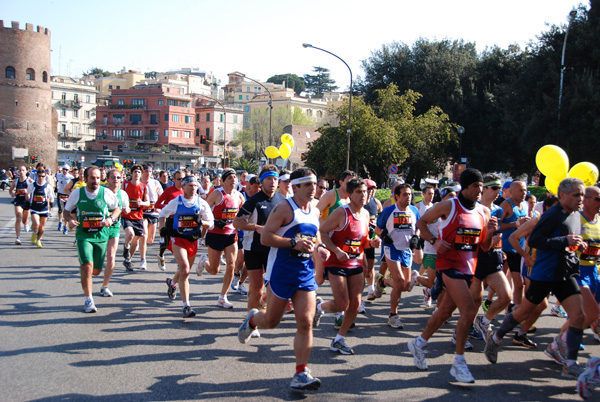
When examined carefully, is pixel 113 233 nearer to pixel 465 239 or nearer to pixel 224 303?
pixel 224 303

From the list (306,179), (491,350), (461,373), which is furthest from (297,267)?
(491,350)

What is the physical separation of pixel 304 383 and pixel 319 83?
123m

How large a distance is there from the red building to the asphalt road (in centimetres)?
8739

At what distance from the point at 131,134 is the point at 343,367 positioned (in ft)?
319

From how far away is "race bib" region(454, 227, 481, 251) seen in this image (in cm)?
542

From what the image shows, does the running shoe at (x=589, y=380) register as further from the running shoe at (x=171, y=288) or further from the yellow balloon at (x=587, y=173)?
the running shoe at (x=171, y=288)

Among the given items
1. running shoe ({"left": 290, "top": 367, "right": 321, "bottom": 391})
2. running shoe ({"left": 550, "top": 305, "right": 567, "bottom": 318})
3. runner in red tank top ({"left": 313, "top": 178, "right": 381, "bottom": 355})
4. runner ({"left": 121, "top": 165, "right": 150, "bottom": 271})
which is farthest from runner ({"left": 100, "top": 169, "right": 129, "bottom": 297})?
running shoe ({"left": 550, "top": 305, "right": 567, "bottom": 318})

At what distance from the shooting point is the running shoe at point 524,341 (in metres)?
6.52

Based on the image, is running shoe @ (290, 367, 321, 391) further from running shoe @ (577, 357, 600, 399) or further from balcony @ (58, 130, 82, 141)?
balcony @ (58, 130, 82, 141)

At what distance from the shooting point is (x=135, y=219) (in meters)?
11.1

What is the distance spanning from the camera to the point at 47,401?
4586 millimetres

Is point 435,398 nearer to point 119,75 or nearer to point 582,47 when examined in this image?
point 582,47

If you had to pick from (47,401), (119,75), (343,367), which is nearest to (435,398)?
(343,367)

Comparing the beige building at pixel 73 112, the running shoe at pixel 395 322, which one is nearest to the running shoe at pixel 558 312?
the running shoe at pixel 395 322
